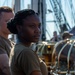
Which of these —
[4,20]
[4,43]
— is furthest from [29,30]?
[4,20]

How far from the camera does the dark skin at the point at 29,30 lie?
1834 millimetres

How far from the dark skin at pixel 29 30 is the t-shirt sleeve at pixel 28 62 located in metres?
0.11

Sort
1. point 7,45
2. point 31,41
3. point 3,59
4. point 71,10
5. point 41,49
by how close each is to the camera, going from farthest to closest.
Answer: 1. point 71,10
2. point 41,49
3. point 7,45
4. point 3,59
5. point 31,41

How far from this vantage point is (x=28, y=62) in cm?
172

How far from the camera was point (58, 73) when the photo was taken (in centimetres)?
433

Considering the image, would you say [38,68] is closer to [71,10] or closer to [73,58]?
[73,58]

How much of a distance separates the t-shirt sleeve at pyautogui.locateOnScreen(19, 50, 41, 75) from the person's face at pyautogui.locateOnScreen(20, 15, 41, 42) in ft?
0.37

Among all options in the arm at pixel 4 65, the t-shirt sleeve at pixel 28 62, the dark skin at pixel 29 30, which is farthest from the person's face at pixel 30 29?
the arm at pixel 4 65

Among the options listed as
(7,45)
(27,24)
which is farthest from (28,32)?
(7,45)

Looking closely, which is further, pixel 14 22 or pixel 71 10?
pixel 71 10

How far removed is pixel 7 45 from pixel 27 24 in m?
0.66

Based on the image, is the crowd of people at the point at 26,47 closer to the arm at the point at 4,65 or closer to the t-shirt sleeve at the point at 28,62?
the t-shirt sleeve at the point at 28,62

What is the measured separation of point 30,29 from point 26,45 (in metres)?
0.10

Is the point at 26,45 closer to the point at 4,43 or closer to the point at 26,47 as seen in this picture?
the point at 26,47
